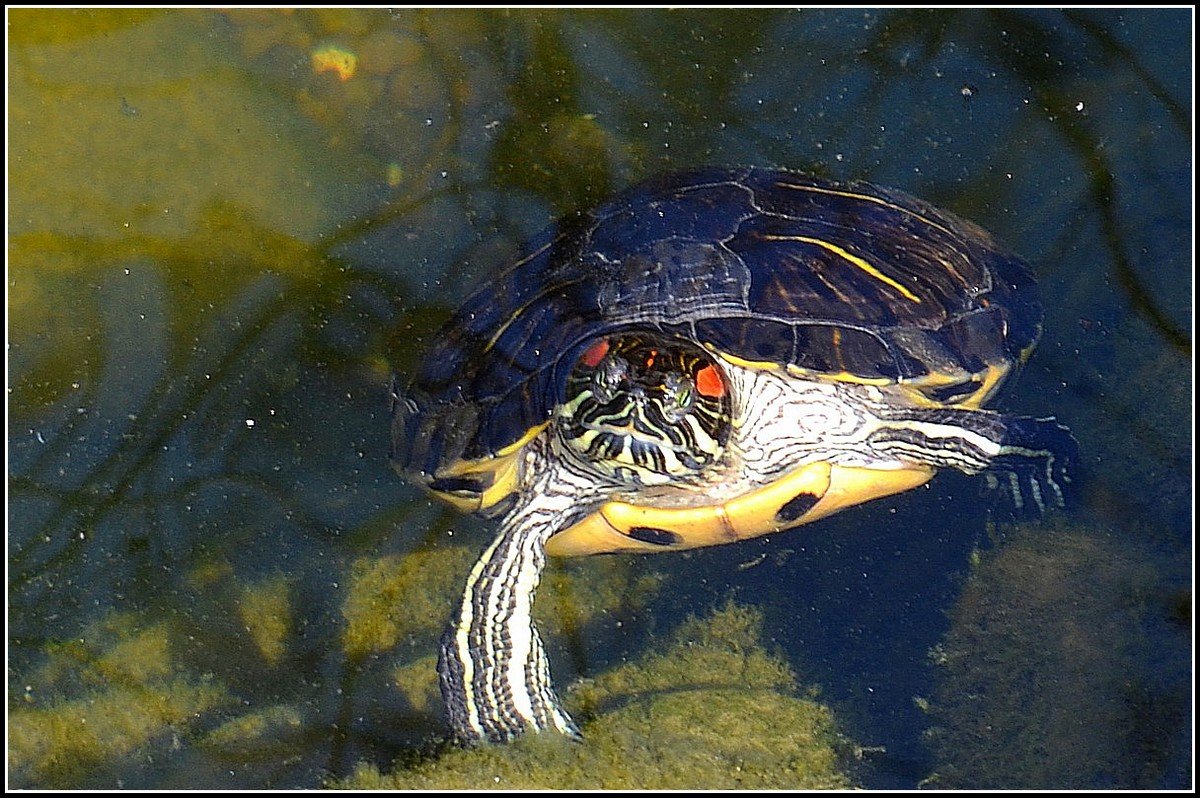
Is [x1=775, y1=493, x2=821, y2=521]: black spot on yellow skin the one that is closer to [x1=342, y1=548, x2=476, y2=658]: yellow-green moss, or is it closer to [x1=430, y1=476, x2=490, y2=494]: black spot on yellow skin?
[x1=430, y1=476, x2=490, y2=494]: black spot on yellow skin

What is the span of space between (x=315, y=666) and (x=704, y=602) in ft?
4.00

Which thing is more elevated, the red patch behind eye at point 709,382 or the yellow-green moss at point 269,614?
the red patch behind eye at point 709,382

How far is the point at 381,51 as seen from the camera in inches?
143

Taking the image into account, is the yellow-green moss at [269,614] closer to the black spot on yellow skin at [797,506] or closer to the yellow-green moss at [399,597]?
the yellow-green moss at [399,597]

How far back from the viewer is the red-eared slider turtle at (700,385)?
2.48m

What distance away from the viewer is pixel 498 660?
263 cm

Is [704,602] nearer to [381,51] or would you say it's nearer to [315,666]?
[315,666]

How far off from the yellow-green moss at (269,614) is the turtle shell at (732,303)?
1.88ft

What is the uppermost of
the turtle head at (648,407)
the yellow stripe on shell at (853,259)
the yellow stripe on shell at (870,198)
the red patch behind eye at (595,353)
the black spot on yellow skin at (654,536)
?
the yellow stripe on shell at (870,198)

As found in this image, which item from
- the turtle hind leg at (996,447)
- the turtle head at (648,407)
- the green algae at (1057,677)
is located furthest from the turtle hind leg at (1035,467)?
the turtle head at (648,407)

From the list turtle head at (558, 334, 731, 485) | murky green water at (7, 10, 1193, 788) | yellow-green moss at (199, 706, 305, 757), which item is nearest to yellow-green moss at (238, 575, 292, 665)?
murky green water at (7, 10, 1193, 788)

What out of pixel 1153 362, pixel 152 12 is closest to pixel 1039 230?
pixel 1153 362

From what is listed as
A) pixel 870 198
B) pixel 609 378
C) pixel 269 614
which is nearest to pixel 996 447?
pixel 870 198

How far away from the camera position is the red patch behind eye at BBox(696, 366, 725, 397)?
2.50m
